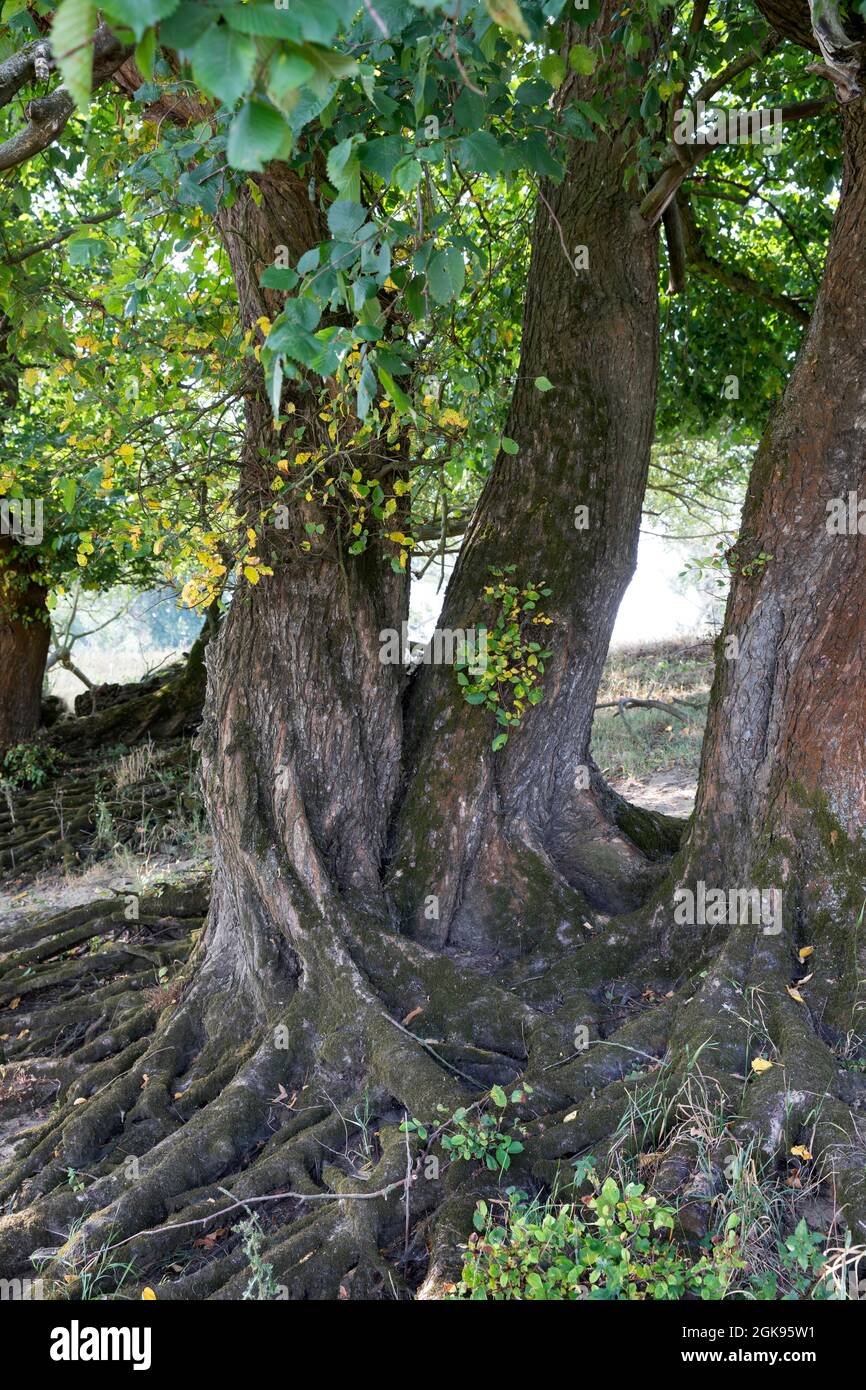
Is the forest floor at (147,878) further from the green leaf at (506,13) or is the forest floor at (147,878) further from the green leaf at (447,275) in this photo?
the green leaf at (506,13)

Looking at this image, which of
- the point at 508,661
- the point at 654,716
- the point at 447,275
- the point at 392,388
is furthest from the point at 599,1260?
the point at 654,716

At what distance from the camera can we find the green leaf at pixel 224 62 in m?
1.56

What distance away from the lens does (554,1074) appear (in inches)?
161

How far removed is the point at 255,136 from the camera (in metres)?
1.66

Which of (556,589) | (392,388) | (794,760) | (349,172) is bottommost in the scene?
(794,760)

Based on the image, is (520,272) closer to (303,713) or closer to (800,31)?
(800,31)

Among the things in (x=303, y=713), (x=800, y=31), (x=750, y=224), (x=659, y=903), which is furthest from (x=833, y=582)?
(x=750, y=224)

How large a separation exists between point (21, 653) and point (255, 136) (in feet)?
37.7

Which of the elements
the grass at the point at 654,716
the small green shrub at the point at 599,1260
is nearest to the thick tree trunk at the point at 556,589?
the small green shrub at the point at 599,1260

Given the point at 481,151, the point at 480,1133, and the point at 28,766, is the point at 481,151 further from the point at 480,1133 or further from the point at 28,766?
the point at 28,766

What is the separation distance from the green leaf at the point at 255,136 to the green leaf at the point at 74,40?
0.76 feet

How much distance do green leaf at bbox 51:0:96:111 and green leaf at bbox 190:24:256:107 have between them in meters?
0.15

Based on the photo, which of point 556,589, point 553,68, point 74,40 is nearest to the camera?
point 74,40

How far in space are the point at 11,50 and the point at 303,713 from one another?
9.66 ft
